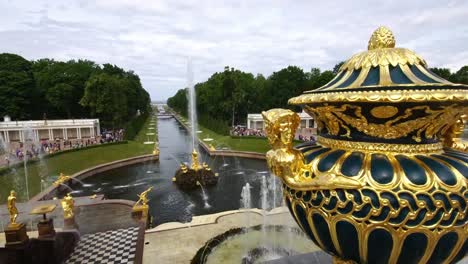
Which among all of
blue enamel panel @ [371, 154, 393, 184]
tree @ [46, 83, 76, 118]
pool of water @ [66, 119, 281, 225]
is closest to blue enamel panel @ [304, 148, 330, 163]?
blue enamel panel @ [371, 154, 393, 184]

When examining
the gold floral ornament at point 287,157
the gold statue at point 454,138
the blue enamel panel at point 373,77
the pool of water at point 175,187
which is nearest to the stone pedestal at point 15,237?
the pool of water at point 175,187

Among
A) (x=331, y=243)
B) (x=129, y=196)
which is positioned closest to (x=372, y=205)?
(x=331, y=243)

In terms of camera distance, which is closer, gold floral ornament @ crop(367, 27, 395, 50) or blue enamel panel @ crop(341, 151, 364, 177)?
blue enamel panel @ crop(341, 151, 364, 177)

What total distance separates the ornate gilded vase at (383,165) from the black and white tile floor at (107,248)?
7186 millimetres

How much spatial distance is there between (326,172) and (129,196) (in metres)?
14.2

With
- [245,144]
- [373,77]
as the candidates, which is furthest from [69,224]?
[245,144]

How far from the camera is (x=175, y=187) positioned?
16.1 m

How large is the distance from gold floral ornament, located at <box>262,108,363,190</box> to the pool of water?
965cm

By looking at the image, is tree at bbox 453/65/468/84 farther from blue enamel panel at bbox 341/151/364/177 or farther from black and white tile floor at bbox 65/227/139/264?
blue enamel panel at bbox 341/151/364/177

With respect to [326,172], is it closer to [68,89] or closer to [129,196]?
[129,196]

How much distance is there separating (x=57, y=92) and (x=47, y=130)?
25.6ft

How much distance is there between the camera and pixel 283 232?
912 cm

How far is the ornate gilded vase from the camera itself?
2.28 meters

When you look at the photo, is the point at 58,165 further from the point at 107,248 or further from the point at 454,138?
the point at 454,138
